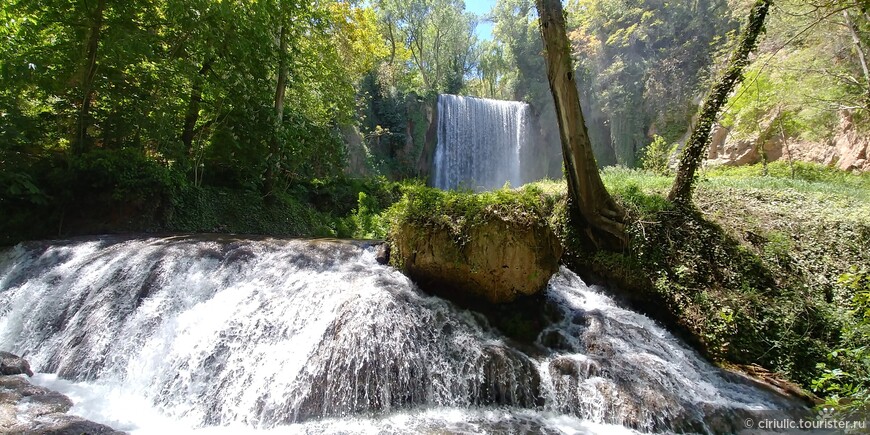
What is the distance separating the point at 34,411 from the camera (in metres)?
4.22

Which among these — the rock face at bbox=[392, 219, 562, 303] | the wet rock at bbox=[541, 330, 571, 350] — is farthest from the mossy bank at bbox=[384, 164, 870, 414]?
the wet rock at bbox=[541, 330, 571, 350]

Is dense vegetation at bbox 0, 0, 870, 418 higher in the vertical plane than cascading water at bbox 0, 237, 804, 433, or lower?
higher

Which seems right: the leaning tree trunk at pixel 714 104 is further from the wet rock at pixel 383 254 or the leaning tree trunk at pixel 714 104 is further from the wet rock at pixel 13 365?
the wet rock at pixel 13 365

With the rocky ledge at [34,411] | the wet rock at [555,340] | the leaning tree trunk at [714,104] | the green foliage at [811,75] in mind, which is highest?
the green foliage at [811,75]

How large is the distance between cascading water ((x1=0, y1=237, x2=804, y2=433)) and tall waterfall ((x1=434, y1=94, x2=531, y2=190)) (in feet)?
55.7

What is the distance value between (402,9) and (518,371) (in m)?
32.9

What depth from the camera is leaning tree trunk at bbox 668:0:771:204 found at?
7.13 meters

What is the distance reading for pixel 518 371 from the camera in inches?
192

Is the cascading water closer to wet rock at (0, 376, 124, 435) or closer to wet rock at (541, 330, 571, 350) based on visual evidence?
wet rock at (541, 330, 571, 350)

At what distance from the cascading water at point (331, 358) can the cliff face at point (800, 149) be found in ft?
31.6

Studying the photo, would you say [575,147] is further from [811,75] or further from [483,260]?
[811,75]

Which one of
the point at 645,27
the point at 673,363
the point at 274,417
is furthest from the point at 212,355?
the point at 645,27

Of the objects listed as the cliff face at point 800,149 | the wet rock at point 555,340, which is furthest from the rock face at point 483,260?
the cliff face at point 800,149

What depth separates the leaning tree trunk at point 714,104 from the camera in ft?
23.4
